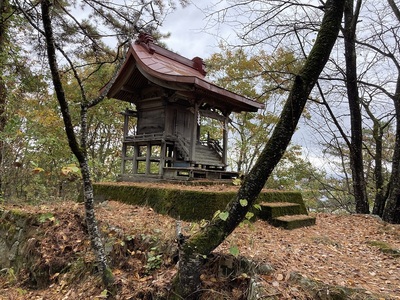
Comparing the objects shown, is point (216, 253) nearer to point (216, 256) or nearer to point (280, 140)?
point (216, 256)

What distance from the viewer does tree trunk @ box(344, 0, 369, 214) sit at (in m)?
7.58

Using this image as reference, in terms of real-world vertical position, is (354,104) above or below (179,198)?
above

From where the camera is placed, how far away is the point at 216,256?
137 inches

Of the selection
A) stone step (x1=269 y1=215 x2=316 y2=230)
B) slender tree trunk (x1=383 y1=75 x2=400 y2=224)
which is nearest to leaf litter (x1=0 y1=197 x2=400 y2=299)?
stone step (x1=269 y1=215 x2=316 y2=230)

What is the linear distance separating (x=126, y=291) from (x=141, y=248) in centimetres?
74

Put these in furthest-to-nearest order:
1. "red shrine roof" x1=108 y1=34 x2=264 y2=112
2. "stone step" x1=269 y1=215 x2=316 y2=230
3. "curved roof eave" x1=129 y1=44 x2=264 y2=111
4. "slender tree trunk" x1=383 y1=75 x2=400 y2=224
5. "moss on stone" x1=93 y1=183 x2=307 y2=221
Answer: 1. "slender tree trunk" x1=383 y1=75 x2=400 y2=224
2. "red shrine roof" x1=108 y1=34 x2=264 y2=112
3. "curved roof eave" x1=129 y1=44 x2=264 y2=111
4. "stone step" x1=269 y1=215 x2=316 y2=230
5. "moss on stone" x1=93 y1=183 x2=307 y2=221

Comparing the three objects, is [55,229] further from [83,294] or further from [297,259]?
[297,259]

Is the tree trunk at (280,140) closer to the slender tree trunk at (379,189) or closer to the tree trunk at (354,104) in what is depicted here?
the tree trunk at (354,104)

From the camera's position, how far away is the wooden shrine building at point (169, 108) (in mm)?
7117

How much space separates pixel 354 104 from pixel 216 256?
6668mm

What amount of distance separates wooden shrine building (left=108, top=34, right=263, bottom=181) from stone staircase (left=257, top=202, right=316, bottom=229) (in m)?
2.14

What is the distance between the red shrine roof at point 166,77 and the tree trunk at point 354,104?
2.69 metres

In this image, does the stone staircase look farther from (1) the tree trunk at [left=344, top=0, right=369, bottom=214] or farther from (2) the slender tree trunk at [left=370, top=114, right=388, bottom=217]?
(2) the slender tree trunk at [left=370, top=114, right=388, bottom=217]

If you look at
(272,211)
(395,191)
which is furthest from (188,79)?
(395,191)
